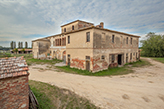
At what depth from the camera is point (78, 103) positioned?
523 centimetres

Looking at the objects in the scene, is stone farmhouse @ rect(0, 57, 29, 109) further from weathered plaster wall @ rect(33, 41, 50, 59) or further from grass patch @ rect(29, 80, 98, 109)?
weathered plaster wall @ rect(33, 41, 50, 59)

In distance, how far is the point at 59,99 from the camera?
560 centimetres

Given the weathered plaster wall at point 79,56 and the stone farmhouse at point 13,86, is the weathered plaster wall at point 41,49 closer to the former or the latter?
the weathered plaster wall at point 79,56

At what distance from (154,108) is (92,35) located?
869 centimetres

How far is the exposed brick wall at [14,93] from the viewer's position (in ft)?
11.3

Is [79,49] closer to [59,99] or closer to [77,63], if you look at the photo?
[77,63]

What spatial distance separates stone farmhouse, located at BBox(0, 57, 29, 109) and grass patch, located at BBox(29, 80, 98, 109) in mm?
1387

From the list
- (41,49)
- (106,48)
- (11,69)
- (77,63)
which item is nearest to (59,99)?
(11,69)

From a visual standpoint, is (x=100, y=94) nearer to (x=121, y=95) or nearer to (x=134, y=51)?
(x=121, y=95)

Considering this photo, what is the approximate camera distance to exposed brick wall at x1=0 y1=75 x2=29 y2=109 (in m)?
3.46

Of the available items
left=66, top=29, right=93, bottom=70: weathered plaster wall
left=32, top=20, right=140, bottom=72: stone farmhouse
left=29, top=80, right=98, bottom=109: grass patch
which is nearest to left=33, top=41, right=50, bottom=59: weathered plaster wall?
left=32, top=20, right=140, bottom=72: stone farmhouse

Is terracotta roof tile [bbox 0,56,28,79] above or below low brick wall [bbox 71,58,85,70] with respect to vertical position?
above

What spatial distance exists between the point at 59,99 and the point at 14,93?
8.99 ft

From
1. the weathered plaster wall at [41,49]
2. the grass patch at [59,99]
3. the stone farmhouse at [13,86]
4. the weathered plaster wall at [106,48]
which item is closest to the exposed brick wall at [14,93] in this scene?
the stone farmhouse at [13,86]
